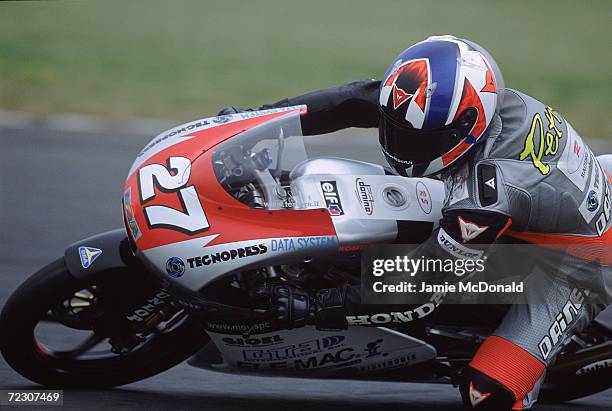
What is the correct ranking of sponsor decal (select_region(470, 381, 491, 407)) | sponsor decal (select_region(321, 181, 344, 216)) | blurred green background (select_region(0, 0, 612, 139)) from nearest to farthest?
sponsor decal (select_region(321, 181, 344, 216)) → sponsor decal (select_region(470, 381, 491, 407)) → blurred green background (select_region(0, 0, 612, 139))

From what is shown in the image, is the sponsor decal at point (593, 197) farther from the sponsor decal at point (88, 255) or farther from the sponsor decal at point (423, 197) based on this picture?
the sponsor decal at point (88, 255)

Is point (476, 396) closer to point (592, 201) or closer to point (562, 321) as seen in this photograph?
point (562, 321)

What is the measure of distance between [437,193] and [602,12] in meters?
13.3

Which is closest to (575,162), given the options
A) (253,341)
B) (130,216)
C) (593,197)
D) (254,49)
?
(593,197)

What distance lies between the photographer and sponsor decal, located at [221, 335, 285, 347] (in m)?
4.16

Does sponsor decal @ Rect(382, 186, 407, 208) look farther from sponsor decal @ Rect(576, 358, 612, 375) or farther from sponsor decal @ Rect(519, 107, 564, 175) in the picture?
sponsor decal @ Rect(576, 358, 612, 375)

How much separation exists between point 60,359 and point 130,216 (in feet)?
3.09

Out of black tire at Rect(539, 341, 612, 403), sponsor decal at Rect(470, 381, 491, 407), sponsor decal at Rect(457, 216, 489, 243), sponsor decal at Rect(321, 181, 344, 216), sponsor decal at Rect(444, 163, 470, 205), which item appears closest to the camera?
sponsor decal at Rect(457, 216, 489, 243)

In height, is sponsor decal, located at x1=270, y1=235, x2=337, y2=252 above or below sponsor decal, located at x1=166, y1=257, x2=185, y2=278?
above

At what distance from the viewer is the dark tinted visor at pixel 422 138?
3.83 metres

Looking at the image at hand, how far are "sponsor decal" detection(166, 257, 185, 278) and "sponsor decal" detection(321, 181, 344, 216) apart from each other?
0.59m

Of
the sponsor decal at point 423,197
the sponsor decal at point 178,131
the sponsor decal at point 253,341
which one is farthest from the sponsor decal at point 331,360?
the sponsor decal at point 178,131

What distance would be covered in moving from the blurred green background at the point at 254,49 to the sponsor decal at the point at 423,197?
6.08 meters

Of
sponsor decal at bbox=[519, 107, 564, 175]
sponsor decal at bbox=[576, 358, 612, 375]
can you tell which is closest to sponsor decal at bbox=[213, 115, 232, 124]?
sponsor decal at bbox=[519, 107, 564, 175]
